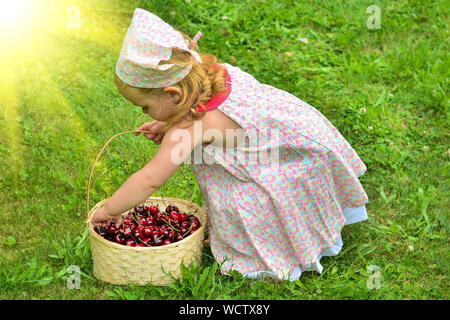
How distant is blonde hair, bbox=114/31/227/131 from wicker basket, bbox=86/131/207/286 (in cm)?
46

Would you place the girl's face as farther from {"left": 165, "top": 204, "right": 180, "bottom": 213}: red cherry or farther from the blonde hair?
{"left": 165, "top": 204, "right": 180, "bottom": 213}: red cherry

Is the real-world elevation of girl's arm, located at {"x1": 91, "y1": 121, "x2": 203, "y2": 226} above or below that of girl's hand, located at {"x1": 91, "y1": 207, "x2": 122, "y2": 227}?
above

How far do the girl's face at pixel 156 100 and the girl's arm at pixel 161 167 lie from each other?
9cm

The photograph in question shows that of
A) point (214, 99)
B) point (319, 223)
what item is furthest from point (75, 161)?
point (319, 223)

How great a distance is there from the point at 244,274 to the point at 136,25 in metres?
1.38

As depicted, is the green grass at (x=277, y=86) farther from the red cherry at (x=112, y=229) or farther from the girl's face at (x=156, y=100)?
the girl's face at (x=156, y=100)

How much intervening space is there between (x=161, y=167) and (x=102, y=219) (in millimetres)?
433

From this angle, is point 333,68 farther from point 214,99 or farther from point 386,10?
point 214,99

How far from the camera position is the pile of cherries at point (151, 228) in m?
3.08

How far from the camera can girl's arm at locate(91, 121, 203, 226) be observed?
2.83m

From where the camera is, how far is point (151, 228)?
10.3 feet

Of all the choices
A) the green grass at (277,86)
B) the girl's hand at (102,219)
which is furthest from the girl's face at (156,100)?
the green grass at (277,86)

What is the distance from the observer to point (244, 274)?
3189 mm

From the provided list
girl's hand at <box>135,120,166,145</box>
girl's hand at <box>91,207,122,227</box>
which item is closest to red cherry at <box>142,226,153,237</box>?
girl's hand at <box>91,207,122,227</box>
